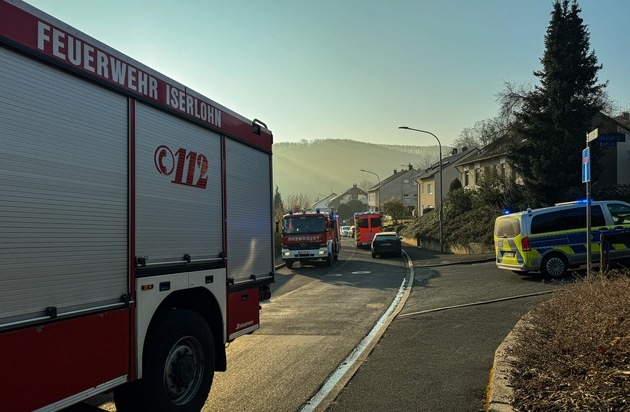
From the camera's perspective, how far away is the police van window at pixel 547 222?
1422cm

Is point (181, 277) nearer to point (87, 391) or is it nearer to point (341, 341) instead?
point (87, 391)

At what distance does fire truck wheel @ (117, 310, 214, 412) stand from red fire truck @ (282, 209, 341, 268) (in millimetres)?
19424

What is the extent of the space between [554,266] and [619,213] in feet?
8.14

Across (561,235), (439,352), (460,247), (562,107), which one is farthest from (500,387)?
(460,247)

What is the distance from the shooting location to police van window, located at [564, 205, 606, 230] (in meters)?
14.3

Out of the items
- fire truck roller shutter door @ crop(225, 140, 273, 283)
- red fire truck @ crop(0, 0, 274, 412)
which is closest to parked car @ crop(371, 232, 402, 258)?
fire truck roller shutter door @ crop(225, 140, 273, 283)

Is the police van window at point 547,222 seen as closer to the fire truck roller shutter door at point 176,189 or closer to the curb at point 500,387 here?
the curb at point 500,387

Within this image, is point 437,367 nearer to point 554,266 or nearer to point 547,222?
point 554,266

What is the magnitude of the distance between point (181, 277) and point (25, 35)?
2232mm

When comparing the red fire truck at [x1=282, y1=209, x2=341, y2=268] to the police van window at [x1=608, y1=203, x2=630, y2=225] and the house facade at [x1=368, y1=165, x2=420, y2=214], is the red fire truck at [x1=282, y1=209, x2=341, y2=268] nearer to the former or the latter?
the police van window at [x1=608, y1=203, x2=630, y2=225]

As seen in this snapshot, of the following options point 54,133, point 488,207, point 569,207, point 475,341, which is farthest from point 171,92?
point 488,207

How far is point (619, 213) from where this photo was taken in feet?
47.2

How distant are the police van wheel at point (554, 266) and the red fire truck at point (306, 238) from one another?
11.7m

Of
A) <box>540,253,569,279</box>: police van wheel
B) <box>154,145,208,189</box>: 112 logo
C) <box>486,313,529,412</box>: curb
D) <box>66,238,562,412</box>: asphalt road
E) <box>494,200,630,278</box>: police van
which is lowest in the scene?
<box>66,238,562,412</box>: asphalt road
